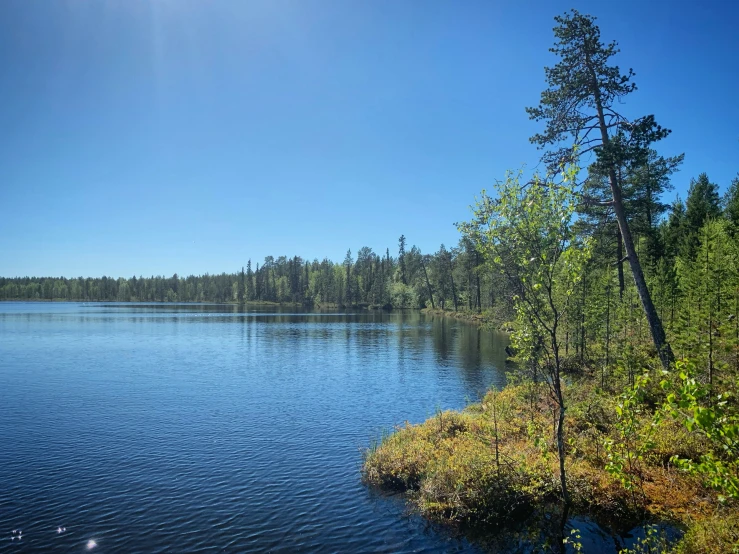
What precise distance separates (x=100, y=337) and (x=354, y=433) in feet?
175

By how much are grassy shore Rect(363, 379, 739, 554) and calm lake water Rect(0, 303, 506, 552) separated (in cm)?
109

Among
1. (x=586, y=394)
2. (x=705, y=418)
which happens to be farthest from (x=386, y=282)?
(x=705, y=418)

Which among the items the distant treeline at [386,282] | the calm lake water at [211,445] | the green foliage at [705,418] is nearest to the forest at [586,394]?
the green foliage at [705,418]

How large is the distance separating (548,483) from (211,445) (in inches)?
548

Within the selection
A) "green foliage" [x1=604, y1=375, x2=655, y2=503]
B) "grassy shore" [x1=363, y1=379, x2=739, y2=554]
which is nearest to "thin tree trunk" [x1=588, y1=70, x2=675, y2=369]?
"green foliage" [x1=604, y1=375, x2=655, y2=503]

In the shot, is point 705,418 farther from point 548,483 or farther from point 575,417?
point 575,417

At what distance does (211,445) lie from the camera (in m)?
19.8

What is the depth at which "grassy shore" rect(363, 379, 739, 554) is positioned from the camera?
1133 centimetres

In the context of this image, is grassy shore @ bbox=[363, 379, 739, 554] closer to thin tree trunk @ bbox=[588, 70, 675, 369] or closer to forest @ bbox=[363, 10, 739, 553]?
forest @ bbox=[363, 10, 739, 553]

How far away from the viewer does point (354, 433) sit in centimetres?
2153

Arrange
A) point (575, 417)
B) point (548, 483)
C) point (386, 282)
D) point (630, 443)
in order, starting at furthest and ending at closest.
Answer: point (386, 282) < point (575, 417) < point (630, 443) < point (548, 483)

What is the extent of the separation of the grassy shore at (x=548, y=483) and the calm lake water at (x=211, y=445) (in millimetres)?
1086

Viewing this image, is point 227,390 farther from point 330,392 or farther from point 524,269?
point 524,269

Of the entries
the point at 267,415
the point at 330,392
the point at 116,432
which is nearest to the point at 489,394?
the point at 330,392
